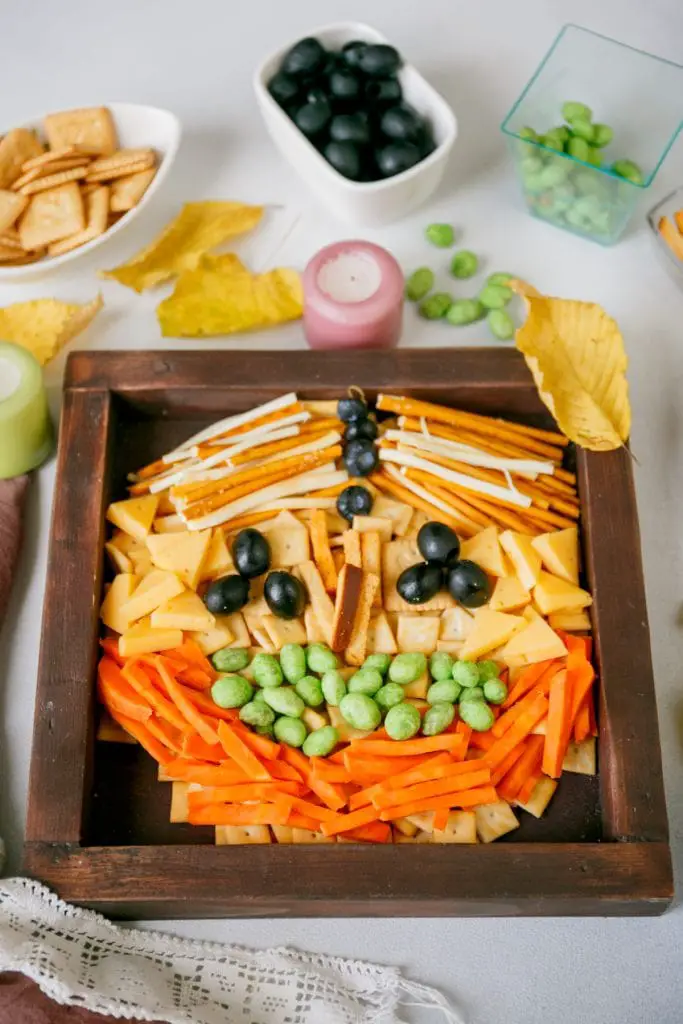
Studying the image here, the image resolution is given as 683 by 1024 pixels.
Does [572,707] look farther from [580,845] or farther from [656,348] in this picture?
[656,348]

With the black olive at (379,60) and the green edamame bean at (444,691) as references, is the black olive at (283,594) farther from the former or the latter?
the black olive at (379,60)

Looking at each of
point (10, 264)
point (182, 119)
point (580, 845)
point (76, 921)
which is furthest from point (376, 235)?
point (76, 921)

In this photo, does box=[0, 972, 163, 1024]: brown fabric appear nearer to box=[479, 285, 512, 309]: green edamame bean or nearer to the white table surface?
the white table surface

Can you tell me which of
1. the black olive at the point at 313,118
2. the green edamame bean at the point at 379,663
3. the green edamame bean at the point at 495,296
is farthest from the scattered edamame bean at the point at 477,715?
the black olive at the point at 313,118

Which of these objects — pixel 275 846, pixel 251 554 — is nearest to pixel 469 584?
pixel 251 554

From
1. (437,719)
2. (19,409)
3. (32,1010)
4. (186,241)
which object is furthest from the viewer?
(186,241)

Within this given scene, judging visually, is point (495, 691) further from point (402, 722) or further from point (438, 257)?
point (438, 257)

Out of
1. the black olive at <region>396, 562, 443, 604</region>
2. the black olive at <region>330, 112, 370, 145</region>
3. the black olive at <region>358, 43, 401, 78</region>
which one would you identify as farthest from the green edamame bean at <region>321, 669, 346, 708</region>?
the black olive at <region>358, 43, 401, 78</region>

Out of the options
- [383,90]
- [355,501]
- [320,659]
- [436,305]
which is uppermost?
[383,90]
